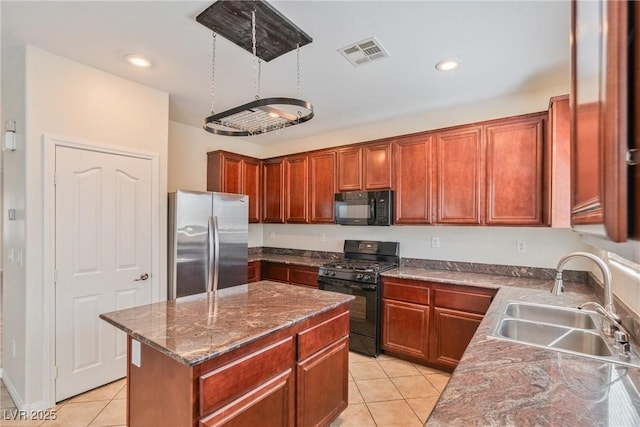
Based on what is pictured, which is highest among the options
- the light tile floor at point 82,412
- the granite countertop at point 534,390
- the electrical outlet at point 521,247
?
the electrical outlet at point 521,247

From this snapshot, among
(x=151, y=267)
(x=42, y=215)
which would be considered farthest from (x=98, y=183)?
(x=151, y=267)

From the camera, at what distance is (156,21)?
2.02m

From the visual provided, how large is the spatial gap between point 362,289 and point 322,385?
4.83 feet

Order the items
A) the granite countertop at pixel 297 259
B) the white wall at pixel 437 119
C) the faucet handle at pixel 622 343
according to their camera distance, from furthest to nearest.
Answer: the granite countertop at pixel 297 259, the white wall at pixel 437 119, the faucet handle at pixel 622 343

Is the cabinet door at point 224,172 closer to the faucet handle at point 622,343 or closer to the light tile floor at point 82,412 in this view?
the light tile floor at point 82,412

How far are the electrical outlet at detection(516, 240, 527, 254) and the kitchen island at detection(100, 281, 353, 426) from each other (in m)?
A: 2.07

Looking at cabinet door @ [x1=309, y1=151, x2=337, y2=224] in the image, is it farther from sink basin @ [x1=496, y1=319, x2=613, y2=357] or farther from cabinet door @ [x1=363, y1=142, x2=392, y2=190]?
sink basin @ [x1=496, y1=319, x2=613, y2=357]

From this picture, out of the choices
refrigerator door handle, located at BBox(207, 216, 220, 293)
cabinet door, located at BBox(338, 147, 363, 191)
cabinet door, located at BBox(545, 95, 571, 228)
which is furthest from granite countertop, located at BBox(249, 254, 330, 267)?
cabinet door, located at BBox(545, 95, 571, 228)

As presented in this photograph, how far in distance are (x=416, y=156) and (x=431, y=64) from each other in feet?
3.51

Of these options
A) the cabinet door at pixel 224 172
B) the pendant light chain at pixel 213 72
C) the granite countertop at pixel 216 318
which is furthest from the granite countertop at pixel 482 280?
the pendant light chain at pixel 213 72

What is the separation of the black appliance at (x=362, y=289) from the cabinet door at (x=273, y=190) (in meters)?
1.32

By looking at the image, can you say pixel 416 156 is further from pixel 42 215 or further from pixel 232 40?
pixel 42 215

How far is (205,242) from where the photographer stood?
3.37 m

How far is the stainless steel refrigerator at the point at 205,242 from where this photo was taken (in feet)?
10.3
